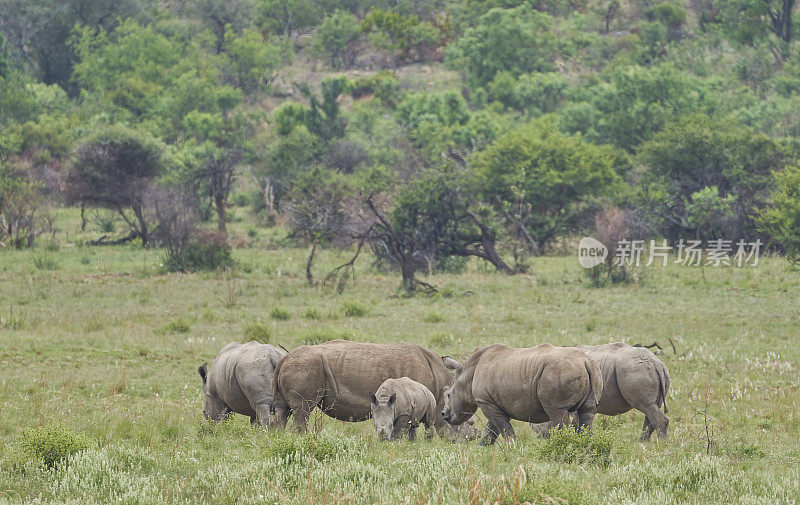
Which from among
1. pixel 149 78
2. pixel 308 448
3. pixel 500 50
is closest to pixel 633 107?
pixel 500 50

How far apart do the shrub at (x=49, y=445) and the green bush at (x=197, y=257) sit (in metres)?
26.2

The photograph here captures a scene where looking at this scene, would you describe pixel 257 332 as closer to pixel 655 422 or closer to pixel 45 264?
pixel 655 422

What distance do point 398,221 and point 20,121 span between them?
48.7 m

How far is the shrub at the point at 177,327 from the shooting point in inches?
899

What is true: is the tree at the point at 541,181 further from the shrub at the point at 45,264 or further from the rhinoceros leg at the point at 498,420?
the rhinoceros leg at the point at 498,420

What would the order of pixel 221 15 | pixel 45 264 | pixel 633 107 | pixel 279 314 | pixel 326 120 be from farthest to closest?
pixel 221 15 < pixel 326 120 < pixel 633 107 < pixel 45 264 < pixel 279 314

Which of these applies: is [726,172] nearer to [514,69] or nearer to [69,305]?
[69,305]

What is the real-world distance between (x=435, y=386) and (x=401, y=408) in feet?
4.98

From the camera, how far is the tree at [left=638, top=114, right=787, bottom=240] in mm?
46594

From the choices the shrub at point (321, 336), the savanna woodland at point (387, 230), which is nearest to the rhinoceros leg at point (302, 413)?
the savanna woodland at point (387, 230)

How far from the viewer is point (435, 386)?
41.3ft

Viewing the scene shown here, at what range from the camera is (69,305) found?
26422 millimetres

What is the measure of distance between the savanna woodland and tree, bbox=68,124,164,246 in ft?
0.51

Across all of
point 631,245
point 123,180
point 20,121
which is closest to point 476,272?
point 631,245
